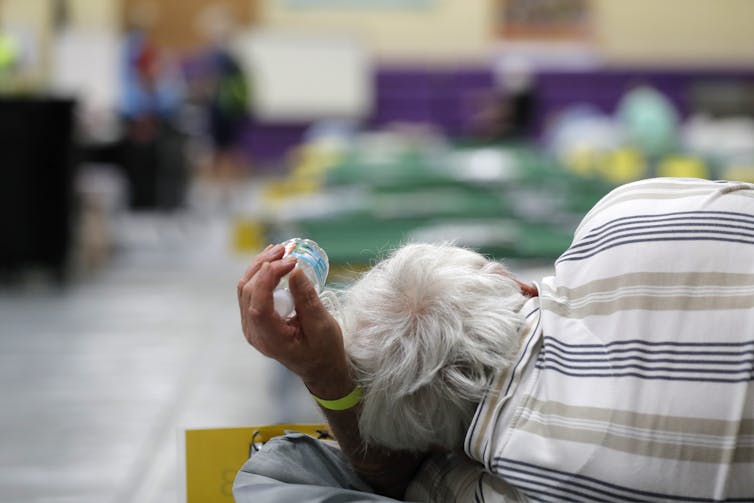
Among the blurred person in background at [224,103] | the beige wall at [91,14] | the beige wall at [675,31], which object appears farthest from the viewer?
the beige wall at [675,31]

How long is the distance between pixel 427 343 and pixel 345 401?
0.14 m

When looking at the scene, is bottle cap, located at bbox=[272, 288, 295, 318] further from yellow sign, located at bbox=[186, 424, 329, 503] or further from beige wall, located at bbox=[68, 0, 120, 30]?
beige wall, located at bbox=[68, 0, 120, 30]

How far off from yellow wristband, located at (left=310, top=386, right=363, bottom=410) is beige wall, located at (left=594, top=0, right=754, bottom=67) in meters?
17.8

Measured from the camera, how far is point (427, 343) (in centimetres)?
138

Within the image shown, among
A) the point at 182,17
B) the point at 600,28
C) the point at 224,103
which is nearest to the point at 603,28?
the point at 600,28

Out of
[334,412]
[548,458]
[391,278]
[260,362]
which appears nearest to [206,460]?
[334,412]

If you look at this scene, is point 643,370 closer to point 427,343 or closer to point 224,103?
point 427,343

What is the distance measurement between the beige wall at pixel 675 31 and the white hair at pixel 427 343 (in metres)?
17.7

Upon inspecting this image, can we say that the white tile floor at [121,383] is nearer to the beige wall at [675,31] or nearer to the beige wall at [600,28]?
the beige wall at [600,28]

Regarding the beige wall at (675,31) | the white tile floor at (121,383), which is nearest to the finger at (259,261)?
the white tile floor at (121,383)

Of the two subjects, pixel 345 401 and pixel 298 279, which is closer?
pixel 298 279

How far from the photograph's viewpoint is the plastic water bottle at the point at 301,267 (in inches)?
52.9

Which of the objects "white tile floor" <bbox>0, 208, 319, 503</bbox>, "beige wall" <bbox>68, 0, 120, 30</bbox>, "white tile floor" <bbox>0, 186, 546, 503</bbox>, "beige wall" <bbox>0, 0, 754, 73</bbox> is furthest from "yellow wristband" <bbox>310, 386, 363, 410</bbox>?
"beige wall" <bbox>0, 0, 754, 73</bbox>

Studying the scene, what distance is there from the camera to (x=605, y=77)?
18.1 metres
